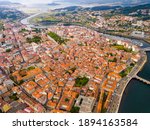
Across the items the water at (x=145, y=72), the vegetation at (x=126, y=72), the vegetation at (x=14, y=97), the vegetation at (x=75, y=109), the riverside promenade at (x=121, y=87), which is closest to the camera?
the vegetation at (x=75, y=109)

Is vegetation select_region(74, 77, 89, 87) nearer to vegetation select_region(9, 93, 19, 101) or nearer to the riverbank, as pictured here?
the riverbank

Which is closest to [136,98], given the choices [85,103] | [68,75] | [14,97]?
[85,103]

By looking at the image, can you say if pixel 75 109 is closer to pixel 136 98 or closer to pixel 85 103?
pixel 85 103

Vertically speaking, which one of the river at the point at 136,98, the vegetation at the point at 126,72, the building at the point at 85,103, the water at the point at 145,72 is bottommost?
the water at the point at 145,72

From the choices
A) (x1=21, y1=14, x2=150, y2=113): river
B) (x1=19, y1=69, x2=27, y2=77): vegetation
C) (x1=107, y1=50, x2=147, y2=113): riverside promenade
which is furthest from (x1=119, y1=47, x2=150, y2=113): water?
(x1=19, y1=69, x2=27, y2=77): vegetation

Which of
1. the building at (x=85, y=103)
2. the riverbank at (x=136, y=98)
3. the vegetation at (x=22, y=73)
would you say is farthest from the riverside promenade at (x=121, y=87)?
the vegetation at (x=22, y=73)

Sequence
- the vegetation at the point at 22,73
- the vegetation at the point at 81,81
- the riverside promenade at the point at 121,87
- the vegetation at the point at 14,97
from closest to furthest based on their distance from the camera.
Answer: the riverside promenade at the point at 121,87 → the vegetation at the point at 14,97 → the vegetation at the point at 81,81 → the vegetation at the point at 22,73

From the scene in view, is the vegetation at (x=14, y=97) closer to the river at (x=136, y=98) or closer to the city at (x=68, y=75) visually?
the city at (x=68, y=75)

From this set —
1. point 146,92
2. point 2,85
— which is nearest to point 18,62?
point 2,85

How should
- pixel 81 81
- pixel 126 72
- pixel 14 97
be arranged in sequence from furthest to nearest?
pixel 126 72
pixel 81 81
pixel 14 97
